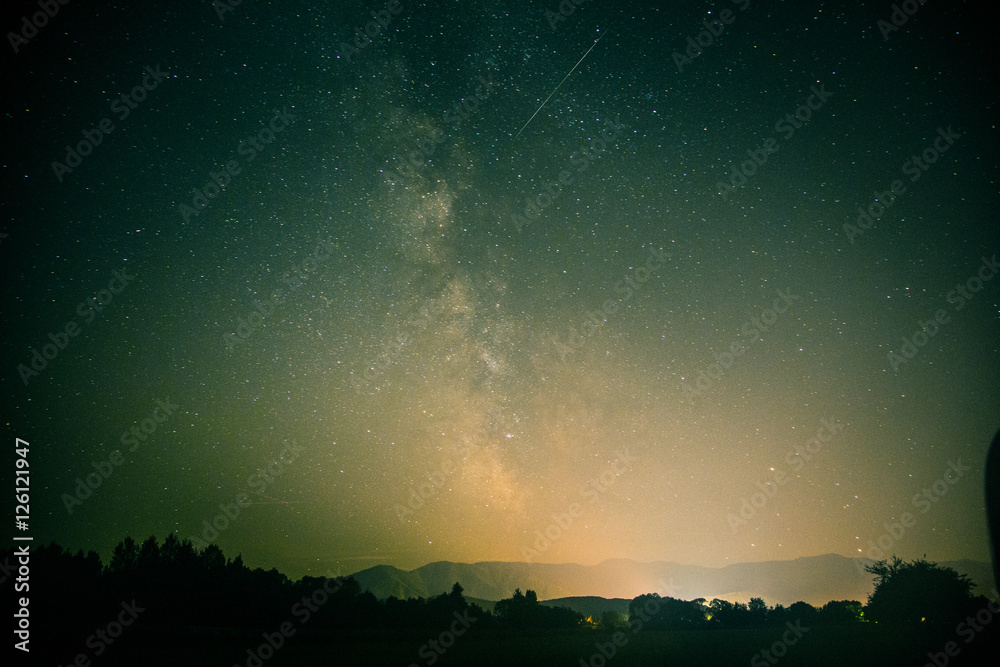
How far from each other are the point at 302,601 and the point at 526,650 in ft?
62.0

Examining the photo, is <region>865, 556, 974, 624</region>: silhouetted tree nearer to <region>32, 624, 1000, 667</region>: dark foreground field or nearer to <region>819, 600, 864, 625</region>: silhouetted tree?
<region>819, 600, 864, 625</region>: silhouetted tree

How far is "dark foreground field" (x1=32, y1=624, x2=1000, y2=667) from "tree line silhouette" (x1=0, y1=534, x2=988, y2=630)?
588 centimetres

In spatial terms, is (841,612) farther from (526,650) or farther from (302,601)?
(302,601)

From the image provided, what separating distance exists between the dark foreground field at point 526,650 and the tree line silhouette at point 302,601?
588cm

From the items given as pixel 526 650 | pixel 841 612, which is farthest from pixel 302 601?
pixel 841 612

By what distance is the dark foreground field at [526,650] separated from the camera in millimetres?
13492

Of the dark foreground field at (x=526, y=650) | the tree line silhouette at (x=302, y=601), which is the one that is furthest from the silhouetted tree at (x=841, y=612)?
the dark foreground field at (x=526, y=650)

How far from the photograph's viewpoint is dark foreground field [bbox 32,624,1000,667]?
13.5m

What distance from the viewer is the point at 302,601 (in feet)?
92.3

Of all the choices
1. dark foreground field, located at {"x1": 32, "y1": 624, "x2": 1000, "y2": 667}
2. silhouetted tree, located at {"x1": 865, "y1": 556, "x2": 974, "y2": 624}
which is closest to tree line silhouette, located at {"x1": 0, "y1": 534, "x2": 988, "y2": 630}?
silhouetted tree, located at {"x1": 865, "y1": 556, "x2": 974, "y2": 624}

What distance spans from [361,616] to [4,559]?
23.3 metres

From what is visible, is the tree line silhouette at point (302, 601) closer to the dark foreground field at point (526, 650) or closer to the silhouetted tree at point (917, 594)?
the silhouetted tree at point (917, 594)

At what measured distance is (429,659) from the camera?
46.1 ft

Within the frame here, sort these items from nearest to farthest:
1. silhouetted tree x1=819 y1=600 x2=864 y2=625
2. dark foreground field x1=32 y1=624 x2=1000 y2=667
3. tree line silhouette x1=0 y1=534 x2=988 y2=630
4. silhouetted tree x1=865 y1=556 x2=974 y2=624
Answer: dark foreground field x1=32 y1=624 x2=1000 y2=667 < tree line silhouette x1=0 y1=534 x2=988 y2=630 < silhouetted tree x1=865 y1=556 x2=974 y2=624 < silhouetted tree x1=819 y1=600 x2=864 y2=625
